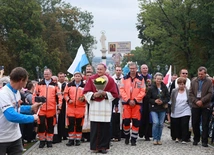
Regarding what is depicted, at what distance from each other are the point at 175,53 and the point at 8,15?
20.5m

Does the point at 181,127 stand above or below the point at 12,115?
below

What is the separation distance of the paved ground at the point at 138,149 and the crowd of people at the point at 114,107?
0.24 m

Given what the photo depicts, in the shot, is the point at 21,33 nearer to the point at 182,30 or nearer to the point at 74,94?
the point at 182,30

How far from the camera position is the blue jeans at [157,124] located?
412 inches

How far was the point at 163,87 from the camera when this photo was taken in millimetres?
10766

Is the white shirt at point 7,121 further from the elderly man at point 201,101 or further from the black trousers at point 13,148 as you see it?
the elderly man at point 201,101

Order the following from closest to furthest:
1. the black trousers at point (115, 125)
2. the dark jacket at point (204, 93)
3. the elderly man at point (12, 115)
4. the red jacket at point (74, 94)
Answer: the elderly man at point (12, 115), the dark jacket at point (204, 93), the red jacket at point (74, 94), the black trousers at point (115, 125)

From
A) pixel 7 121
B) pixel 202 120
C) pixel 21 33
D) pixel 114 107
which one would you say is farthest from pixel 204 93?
pixel 21 33

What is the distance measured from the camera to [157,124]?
10.5m

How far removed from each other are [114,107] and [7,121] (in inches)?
250

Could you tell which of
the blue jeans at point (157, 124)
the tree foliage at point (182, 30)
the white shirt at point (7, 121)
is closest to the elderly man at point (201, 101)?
the blue jeans at point (157, 124)

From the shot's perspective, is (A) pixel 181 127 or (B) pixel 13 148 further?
(A) pixel 181 127

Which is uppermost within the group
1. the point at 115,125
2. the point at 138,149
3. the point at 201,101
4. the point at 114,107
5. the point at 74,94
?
the point at 74,94

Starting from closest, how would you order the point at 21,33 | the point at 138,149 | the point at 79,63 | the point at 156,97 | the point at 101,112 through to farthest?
the point at 101,112 < the point at 138,149 < the point at 156,97 < the point at 79,63 < the point at 21,33
